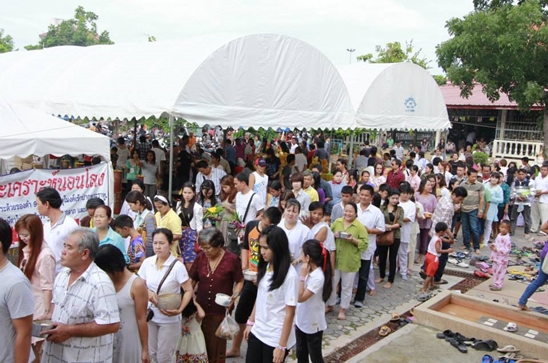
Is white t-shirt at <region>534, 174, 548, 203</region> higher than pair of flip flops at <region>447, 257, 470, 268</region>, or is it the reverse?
white t-shirt at <region>534, 174, 548, 203</region>

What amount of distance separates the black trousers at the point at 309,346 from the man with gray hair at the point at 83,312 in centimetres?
193

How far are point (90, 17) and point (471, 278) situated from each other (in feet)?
266

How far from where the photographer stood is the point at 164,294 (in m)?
4.04

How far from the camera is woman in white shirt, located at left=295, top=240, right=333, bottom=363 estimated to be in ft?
13.8

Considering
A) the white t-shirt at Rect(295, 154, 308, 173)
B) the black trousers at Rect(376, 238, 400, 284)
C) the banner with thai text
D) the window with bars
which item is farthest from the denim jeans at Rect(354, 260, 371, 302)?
the window with bars

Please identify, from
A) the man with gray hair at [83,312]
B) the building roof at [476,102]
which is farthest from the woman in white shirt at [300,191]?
the building roof at [476,102]

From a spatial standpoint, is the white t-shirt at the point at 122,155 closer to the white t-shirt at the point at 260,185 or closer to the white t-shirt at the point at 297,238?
the white t-shirt at the point at 260,185

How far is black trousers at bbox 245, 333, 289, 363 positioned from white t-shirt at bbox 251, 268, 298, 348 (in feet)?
0.16

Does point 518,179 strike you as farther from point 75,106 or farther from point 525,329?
point 75,106

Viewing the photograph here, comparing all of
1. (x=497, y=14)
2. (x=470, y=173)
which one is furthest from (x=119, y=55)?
(x=497, y=14)

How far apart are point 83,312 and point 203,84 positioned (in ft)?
23.2

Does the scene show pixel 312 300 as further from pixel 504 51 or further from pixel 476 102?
pixel 476 102

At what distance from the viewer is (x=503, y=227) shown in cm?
771

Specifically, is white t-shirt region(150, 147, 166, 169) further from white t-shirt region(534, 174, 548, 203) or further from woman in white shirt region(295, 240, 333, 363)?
white t-shirt region(534, 174, 548, 203)
